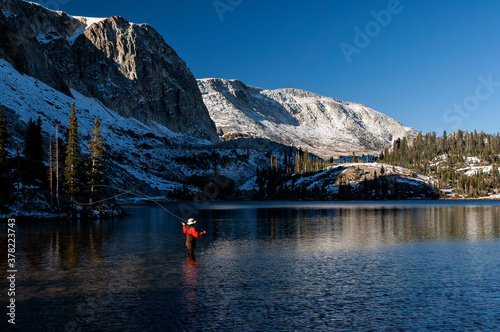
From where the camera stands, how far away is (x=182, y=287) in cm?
2656

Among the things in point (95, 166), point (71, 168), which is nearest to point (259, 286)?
point (71, 168)

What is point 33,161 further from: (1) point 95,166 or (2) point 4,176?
(2) point 4,176

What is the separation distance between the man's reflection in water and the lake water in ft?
0.26

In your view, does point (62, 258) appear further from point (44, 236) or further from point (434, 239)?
point (434, 239)

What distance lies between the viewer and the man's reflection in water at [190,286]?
21.8 meters

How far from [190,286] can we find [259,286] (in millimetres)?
4588

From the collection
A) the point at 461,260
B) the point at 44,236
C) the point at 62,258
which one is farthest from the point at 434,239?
the point at 44,236

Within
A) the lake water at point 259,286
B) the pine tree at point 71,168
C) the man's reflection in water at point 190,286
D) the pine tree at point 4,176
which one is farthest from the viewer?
the pine tree at point 71,168

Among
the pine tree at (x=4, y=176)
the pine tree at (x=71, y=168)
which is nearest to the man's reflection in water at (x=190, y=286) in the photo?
the pine tree at (x=4, y=176)

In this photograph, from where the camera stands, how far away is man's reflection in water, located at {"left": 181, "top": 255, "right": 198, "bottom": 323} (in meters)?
21.8

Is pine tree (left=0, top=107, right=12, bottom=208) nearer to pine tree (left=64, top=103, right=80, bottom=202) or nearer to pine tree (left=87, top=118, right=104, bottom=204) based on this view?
pine tree (left=64, top=103, right=80, bottom=202)

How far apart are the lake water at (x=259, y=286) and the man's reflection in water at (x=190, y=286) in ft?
0.26

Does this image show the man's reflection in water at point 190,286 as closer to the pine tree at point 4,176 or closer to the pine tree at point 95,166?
the pine tree at point 4,176

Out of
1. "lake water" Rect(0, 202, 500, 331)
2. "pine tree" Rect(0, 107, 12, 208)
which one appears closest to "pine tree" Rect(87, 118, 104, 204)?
"pine tree" Rect(0, 107, 12, 208)
